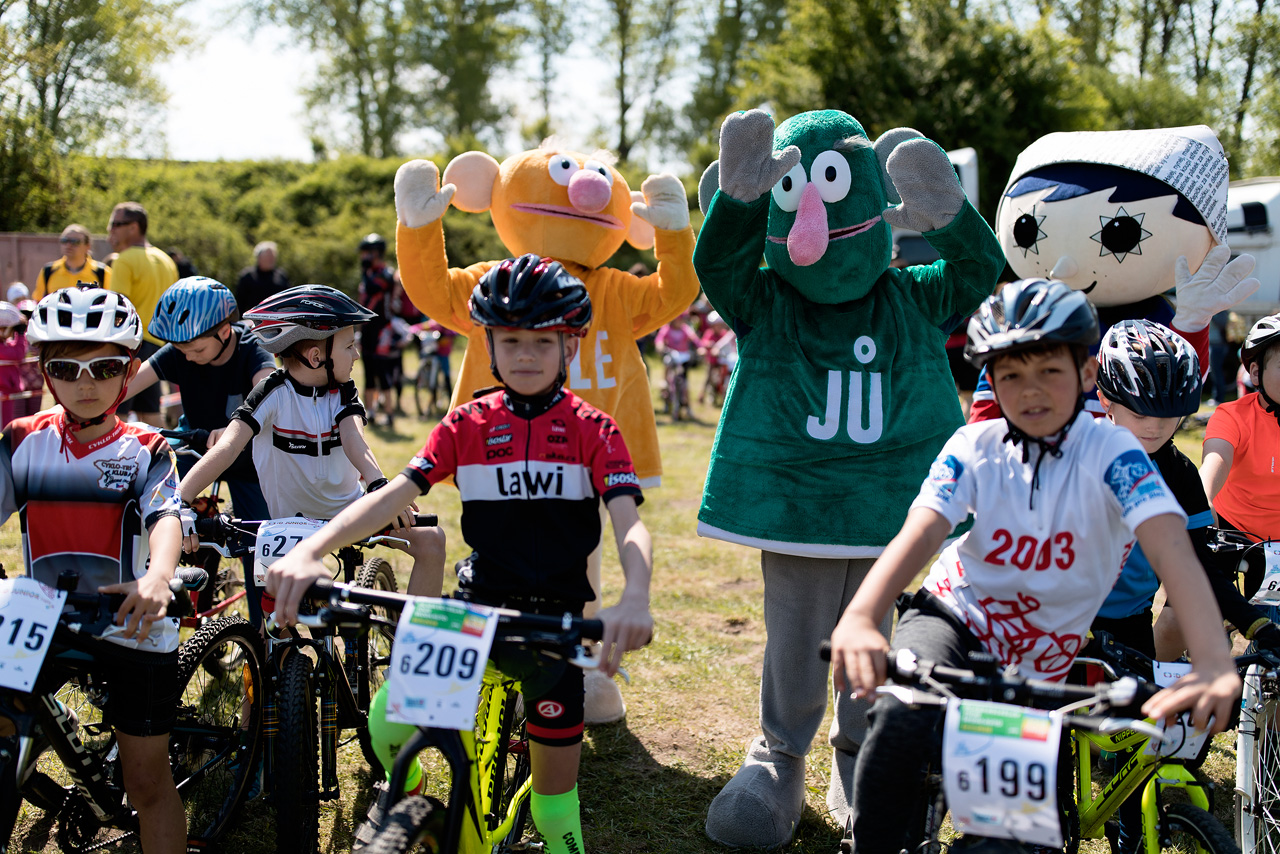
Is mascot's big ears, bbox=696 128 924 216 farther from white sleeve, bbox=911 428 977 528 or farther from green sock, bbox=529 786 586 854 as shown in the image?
green sock, bbox=529 786 586 854

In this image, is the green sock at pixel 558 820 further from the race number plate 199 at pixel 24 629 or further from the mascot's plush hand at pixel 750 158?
the mascot's plush hand at pixel 750 158

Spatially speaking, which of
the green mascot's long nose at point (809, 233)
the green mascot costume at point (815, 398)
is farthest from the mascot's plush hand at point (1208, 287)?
the green mascot's long nose at point (809, 233)

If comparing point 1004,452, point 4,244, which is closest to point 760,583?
point 1004,452

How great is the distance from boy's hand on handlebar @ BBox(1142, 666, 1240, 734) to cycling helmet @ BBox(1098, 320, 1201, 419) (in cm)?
128

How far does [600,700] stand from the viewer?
4.74 m

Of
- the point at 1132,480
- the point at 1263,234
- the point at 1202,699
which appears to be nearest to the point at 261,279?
the point at 1132,480

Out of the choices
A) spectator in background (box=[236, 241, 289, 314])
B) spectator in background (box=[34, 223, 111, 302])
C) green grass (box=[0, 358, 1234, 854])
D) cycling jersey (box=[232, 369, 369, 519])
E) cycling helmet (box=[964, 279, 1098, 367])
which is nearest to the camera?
cycling helmet (box=[964, 279, 1098, 367])

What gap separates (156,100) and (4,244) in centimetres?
1002

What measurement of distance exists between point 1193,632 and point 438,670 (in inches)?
69.6

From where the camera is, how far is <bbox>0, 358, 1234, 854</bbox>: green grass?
3818 millimetres

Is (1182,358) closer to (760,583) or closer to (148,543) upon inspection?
(148,543)

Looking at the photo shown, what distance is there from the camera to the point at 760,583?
708 cm

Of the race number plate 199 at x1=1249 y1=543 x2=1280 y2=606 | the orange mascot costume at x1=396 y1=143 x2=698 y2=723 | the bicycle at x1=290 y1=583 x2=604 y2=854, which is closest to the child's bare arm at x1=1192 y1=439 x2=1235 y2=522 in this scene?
the race number plate 199 at x1=1249 y1=543 x2=1280 y2=606

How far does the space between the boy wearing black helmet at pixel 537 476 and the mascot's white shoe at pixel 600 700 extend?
1.75 meters
